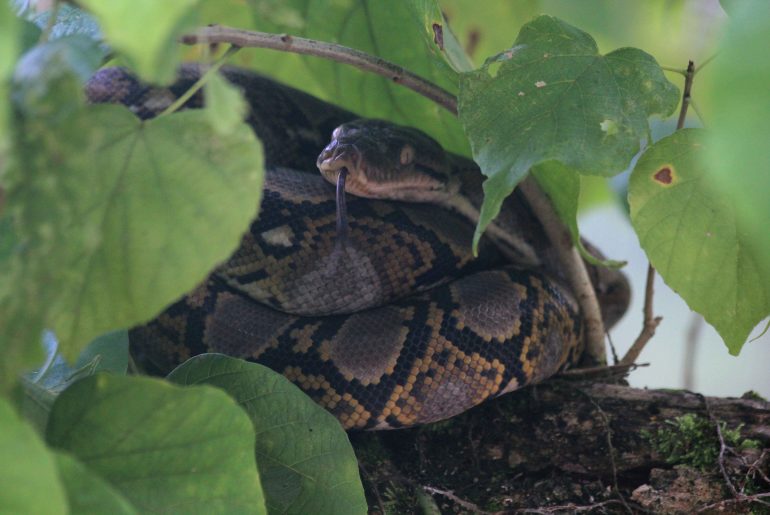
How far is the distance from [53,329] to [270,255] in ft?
2.67

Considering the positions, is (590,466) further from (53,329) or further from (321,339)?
(53,329)

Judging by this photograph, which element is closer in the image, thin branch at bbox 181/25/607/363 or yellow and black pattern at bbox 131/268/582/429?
thin branch at bbox 181/25/607/363

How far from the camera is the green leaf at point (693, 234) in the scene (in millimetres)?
1040

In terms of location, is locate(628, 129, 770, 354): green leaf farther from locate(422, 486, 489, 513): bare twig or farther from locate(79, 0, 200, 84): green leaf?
locate(79, 0, 200, 84): green leaf

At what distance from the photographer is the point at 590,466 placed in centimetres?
135

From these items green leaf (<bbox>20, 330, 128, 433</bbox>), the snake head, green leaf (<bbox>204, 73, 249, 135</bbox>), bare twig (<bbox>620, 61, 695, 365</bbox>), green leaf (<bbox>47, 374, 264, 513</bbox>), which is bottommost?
green leaf (<bbox>20, 330, 128, 433</bbox>)

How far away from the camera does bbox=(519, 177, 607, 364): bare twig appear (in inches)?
57.9

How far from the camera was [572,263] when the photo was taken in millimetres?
1587

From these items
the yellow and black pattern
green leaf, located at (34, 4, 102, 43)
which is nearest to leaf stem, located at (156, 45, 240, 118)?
green leaf, located at (34, 4, 102, 43)

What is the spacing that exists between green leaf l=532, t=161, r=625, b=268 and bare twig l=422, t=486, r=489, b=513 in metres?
0.48

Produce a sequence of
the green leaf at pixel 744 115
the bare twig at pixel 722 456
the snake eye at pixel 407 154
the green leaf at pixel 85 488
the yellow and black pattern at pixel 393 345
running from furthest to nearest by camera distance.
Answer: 1. the snake eye at pixel 407 154
2. the yellow and black pattern at pixel 393 345
3. the bare twig at pixel 722 456
4. the green leaf at pixel 85 488
5. the green leaf at pixel 744 115

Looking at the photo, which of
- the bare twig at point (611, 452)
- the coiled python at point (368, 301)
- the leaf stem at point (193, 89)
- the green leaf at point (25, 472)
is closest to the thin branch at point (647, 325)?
the coiled python at point (368, 301)

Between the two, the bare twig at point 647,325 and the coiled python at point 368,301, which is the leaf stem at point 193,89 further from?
the bare twig at point 647,325

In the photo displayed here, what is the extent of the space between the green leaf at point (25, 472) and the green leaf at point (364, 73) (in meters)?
1.02
